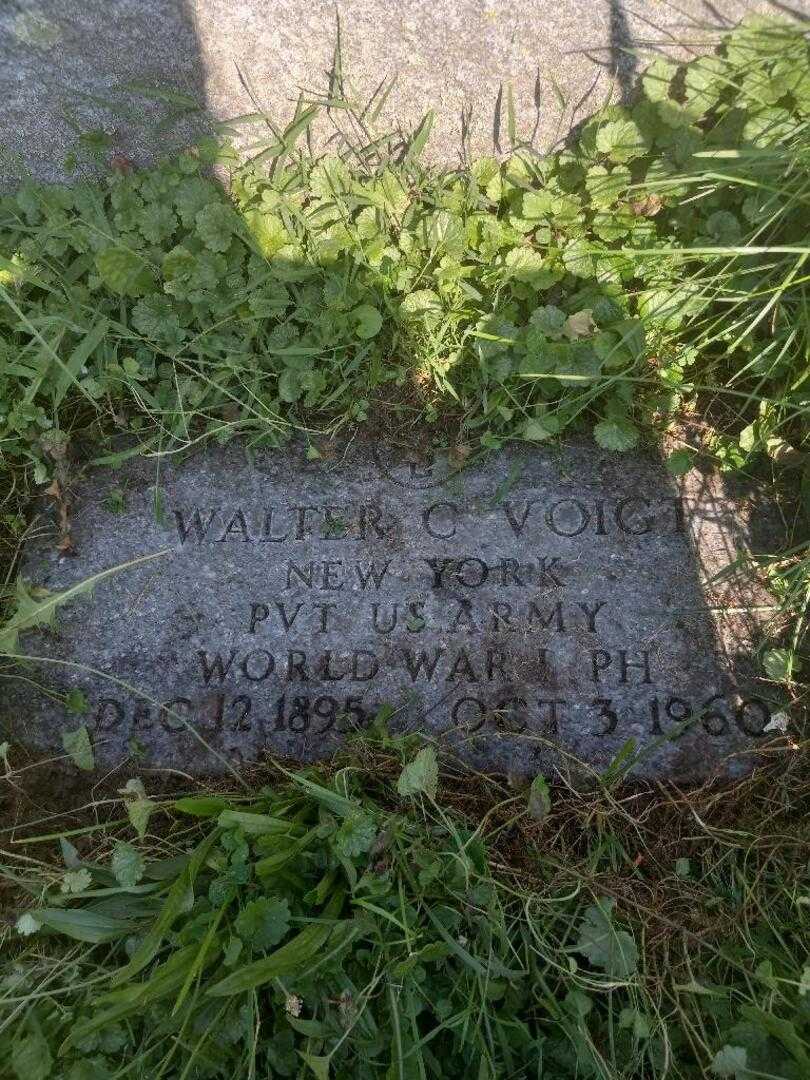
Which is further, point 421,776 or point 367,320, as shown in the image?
point 367,320

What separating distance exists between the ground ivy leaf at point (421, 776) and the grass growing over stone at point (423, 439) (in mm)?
12

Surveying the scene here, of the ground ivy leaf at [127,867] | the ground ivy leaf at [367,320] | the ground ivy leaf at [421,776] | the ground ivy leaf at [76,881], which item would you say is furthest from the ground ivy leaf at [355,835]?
the ground ivy leaf at [367,320]

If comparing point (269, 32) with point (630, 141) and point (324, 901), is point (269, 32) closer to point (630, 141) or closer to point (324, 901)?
point (630, 141)

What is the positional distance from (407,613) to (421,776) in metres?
0.49

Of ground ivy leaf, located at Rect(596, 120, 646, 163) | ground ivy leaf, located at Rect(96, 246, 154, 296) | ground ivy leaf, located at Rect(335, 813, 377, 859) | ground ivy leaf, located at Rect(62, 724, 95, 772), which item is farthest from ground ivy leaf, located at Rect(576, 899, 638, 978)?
ground ivy leaf, located at Rect(96, 246, 154, 296)

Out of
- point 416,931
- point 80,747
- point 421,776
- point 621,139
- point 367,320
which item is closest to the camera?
point 416,931

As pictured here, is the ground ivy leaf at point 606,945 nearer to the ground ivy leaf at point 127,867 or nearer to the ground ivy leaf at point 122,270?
the ground ivy leaf at point 127,867

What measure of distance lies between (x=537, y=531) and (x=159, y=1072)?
156 cm

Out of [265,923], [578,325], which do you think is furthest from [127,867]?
[578,325]

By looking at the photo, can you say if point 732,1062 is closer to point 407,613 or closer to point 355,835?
point 355,835

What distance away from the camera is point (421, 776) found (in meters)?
1.79

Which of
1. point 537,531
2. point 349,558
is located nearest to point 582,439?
point 537,531

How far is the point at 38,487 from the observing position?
2320 millimetres

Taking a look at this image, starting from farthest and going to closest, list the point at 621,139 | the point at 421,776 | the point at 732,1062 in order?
the point at 621,139 → the point at 421,776 → the point at 732,1062
